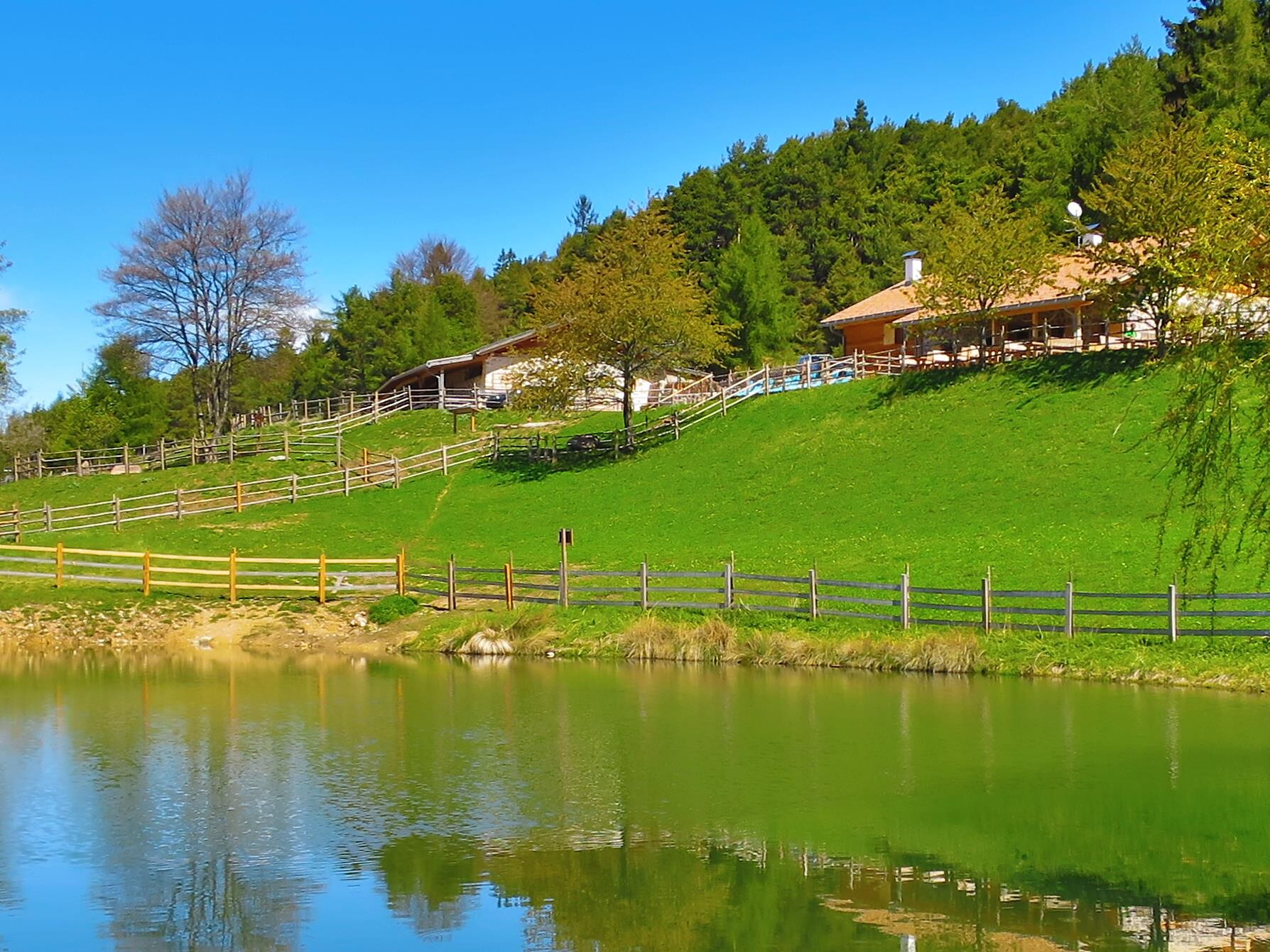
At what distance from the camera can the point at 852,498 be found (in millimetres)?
43688

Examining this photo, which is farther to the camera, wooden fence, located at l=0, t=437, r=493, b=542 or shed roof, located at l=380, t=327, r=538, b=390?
shed roof, located at l=380, t=327, r=538, b=390

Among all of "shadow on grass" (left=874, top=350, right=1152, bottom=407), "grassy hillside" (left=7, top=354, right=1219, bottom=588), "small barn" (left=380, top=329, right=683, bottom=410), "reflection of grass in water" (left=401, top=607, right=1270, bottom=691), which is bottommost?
"reflection of grass in water" (left=401, top=607, right=1270, bottom=691)

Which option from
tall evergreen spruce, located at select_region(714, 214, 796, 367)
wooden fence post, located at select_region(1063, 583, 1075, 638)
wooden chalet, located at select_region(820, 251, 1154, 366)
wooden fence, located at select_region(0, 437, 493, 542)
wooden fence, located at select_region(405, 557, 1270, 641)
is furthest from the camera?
tall evergreen spruce, located at select_region(714, 214, 796, 367)

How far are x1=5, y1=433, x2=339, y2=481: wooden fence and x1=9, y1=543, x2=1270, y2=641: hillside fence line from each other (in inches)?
698

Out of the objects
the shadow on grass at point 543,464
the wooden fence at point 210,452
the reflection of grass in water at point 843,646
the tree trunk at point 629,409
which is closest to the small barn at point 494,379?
the tree trunk at point 629,409

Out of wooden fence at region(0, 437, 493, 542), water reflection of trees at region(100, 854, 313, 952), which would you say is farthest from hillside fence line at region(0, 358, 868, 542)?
water reflection of trees at region(100, 854, 313, 952)

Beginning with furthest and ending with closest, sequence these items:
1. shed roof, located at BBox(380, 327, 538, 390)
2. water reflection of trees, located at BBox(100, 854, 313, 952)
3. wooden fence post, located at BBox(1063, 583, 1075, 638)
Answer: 1. shed roof, located at BBox(380, 327, 538, 390)
2. wooden fence post, located at BBox(1063, 583, 1075, 638)
3. water reflection of trees, located at BBox(100, 854, 313, 952)

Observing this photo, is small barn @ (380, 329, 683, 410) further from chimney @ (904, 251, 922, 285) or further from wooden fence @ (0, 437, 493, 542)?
chimney @ (904, 251, 922, 285)

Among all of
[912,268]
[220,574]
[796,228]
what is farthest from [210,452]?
[796,228]

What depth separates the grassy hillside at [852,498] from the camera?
35719mm

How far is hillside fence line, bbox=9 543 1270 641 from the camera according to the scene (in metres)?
26.9

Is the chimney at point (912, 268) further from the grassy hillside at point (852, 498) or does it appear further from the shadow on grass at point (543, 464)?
the shadow on grass at point (543, 464)

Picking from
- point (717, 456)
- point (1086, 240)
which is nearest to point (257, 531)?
point (717, 456)

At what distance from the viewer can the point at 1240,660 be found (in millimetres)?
24734
